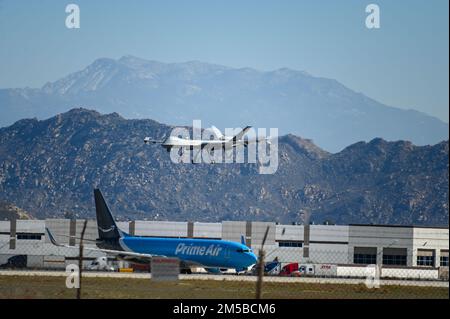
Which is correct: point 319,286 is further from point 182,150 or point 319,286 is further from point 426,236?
point 426,236

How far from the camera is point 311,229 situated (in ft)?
479

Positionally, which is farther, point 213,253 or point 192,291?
point 213,253

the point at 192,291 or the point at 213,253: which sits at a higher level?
the point at 192,291

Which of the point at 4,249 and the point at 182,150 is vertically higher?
the point at 182,150

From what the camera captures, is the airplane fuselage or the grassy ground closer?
the grassy ground

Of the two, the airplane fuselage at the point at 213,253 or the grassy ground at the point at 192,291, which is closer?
the grassy ground at the point at 192,291
